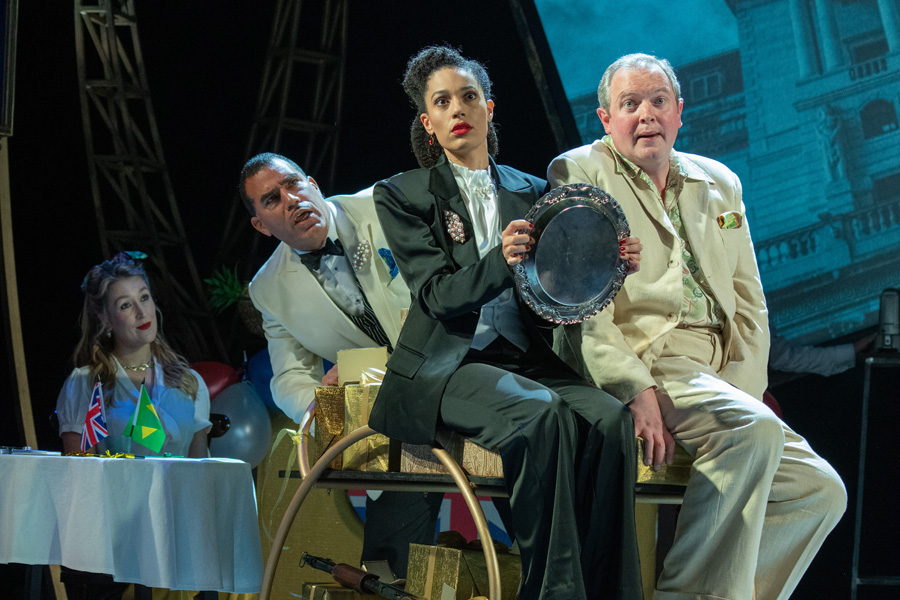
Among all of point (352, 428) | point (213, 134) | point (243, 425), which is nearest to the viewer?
point (352, 428)

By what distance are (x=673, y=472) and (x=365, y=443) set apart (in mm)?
978

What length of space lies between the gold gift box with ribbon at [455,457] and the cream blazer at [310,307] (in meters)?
0.97

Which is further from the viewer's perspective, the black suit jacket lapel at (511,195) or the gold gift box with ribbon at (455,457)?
the black suit jacket lapel at (511,195)

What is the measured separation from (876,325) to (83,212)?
481 cm

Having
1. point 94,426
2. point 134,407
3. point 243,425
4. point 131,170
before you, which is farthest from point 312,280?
point 131,170

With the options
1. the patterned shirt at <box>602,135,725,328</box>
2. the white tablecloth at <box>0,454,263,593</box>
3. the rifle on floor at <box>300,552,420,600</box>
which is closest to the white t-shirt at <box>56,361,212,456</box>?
the white tablecloth at <box>0,454,263,593</box>

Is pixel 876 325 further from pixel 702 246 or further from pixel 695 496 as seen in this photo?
pixel 695 496

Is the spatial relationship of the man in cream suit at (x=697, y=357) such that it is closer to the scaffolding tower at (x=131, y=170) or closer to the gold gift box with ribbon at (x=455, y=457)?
the gold gift box with ribbon at (x=455, y=457)

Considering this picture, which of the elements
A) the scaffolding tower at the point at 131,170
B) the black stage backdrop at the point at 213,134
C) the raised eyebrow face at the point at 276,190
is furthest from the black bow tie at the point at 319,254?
the scaffolding tower at the point at 131,170

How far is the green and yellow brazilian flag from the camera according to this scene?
146 inches

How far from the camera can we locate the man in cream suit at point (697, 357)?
101 inches

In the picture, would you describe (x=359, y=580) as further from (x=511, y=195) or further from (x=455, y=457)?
(x=511, y=195)

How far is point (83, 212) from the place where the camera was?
5.84m

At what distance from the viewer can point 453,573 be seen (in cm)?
278
